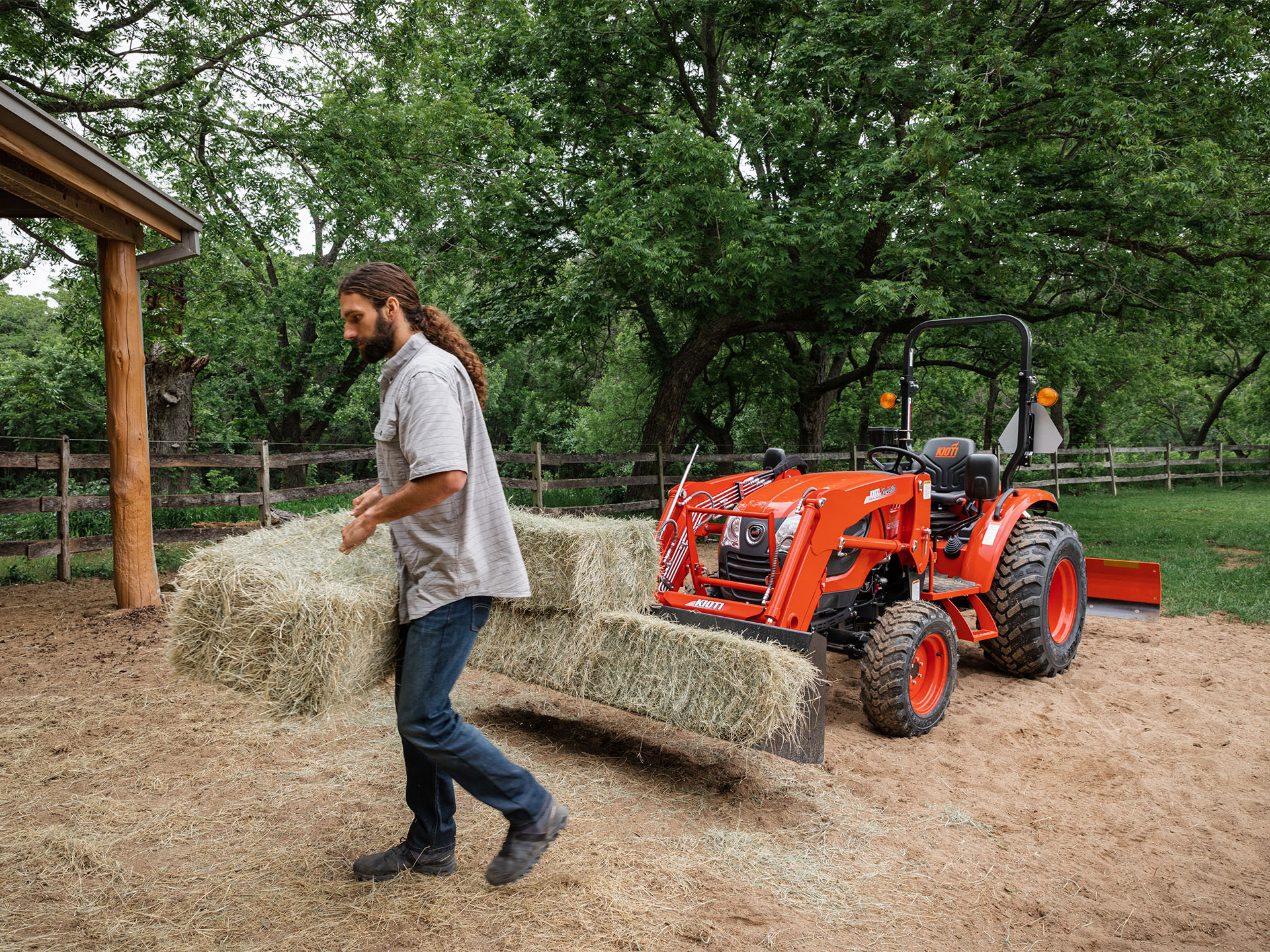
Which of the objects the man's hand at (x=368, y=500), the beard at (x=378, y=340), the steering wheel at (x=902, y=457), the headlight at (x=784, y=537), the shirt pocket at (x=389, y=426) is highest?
the beard at (x=378, y=340)

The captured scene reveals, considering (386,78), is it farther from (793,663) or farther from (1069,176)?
(793,663)

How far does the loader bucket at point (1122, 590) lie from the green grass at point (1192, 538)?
119 cm

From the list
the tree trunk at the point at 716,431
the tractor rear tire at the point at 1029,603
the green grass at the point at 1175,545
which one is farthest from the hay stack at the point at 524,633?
the tree trunk at the point at 716,431

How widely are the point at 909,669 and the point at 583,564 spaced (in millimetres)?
1839

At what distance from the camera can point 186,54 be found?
9.91m

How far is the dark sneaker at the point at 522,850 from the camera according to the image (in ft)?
8.59

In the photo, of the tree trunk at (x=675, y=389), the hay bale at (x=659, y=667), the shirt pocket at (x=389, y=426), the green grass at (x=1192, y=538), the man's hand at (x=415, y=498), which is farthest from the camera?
the tree trunk at (x=675, y=389)

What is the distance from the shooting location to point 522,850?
2635mm

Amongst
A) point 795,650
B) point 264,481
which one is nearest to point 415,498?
point 795,650

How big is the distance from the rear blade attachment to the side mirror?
7.50ft

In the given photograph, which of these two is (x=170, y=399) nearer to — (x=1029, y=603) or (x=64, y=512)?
(x=64, y=512)

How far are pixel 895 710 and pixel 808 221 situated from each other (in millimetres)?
7995

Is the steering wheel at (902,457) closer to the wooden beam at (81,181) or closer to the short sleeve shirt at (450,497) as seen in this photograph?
the short sleeve shirt at (450,497)

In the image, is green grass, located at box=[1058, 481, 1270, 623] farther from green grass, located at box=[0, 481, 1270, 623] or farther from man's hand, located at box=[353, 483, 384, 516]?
man's hand, located at box=[353, 483, 384, 516]
